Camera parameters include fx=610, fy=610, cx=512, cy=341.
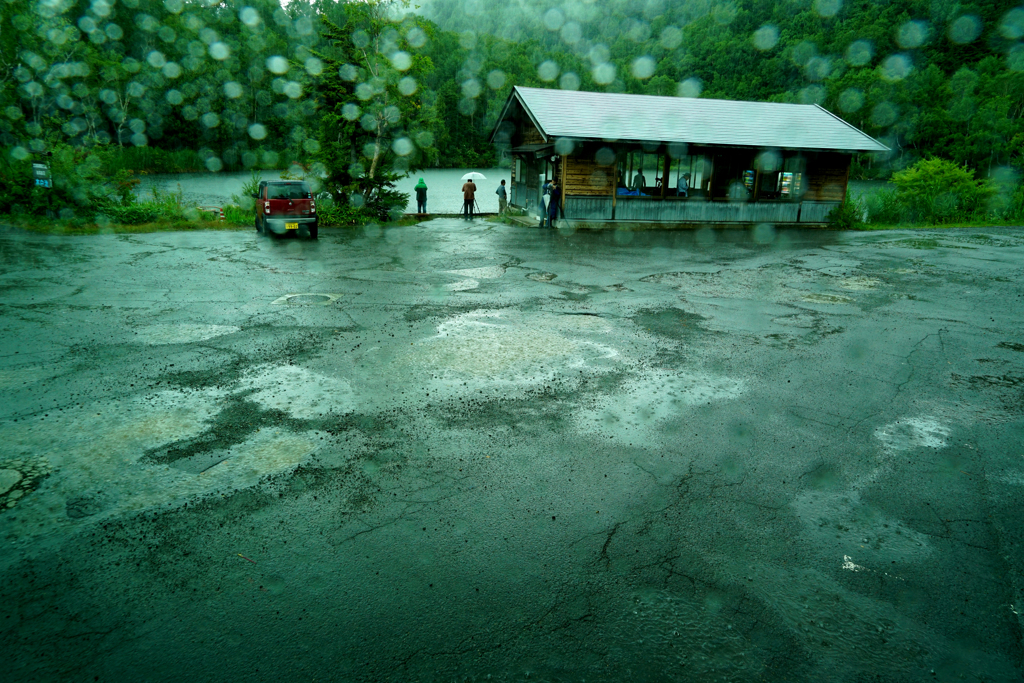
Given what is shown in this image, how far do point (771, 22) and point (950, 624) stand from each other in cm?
12910

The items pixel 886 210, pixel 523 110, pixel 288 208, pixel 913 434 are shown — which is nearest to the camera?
pixel 913 434

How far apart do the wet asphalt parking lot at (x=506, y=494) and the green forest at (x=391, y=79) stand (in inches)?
753

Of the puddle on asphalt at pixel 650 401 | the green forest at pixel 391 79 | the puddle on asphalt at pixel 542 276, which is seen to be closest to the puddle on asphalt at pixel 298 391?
the puddle on asphalt at pixel 650 401

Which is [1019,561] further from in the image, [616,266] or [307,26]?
[307,26]

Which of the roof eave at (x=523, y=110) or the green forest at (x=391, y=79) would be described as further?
the green forest at (x=391, y=79)

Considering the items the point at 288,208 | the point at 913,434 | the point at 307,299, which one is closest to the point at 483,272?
the point at 307,299

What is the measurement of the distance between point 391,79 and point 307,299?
18848 millimetres

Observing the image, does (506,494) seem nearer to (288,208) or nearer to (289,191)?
(288,208)

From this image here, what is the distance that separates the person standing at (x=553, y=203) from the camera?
2453 cm

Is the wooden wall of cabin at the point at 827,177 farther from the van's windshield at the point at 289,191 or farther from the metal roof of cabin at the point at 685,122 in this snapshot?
the van's windshield at the point at 289,191

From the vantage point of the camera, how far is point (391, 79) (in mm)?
26906

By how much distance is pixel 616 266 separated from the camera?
15906 mm

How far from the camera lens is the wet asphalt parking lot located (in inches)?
132

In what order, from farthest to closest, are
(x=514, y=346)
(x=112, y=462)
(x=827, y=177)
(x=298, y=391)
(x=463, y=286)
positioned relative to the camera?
(x=827, y=177), (x=463, y=286), (x=514, y=346), (x=298, y=391), (x=112, y=462)
